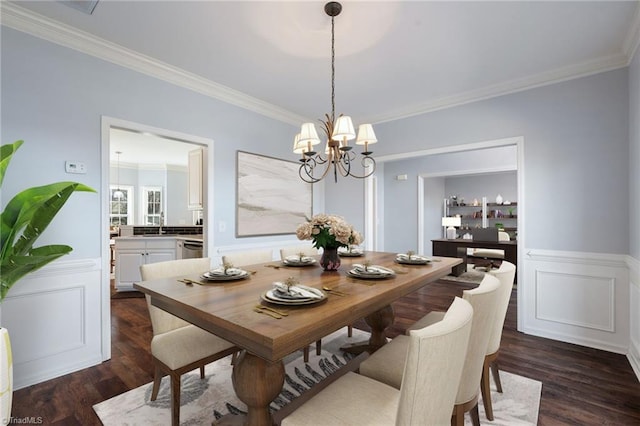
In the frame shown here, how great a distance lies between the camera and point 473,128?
3.47 meters

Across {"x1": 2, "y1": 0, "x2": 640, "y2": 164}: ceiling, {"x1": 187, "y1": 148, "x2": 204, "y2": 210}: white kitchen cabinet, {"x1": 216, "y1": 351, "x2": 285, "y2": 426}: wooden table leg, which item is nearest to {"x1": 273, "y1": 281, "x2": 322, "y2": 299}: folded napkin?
{"x1": 216, "y1": 351, "x2": 285, "y2": 426}: wooden table leg

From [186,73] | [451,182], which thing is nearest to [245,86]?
[186,73]

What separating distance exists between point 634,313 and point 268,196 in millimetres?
3802

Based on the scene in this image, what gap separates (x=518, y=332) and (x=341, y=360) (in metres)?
2.04

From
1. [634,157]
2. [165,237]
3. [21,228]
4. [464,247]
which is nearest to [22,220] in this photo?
[21,228]

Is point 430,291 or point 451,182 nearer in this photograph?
point 430,291

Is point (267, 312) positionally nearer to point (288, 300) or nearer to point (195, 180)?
point (288, 300)

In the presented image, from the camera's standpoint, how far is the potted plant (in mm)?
1627

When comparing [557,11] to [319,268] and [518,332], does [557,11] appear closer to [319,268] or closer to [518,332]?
[319,268]

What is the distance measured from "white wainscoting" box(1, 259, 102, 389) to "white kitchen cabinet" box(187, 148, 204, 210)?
5.99 feet

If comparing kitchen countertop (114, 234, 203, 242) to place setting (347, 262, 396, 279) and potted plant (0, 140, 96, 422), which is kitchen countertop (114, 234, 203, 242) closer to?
potted plant (0, 140, 96, 422)

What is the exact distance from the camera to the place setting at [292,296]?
1301mm

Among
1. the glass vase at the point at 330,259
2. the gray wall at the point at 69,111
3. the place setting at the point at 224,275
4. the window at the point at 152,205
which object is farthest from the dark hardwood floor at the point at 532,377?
the window at the point at 152,205

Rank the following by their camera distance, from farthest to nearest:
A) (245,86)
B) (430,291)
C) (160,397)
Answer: (430,291)
(245,86)
(160,397)
